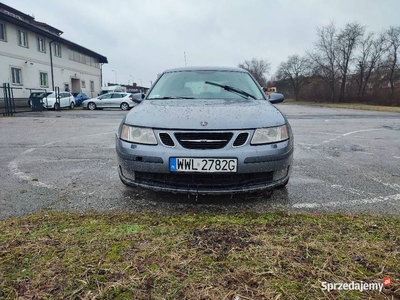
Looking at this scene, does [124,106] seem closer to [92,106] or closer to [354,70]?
[92,106]

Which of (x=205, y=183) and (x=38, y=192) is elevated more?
(x=205, y=183)

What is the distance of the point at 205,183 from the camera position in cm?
263

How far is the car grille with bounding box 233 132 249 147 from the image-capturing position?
263 centimetres

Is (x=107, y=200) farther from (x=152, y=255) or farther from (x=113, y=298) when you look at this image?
(x=113, y=298)

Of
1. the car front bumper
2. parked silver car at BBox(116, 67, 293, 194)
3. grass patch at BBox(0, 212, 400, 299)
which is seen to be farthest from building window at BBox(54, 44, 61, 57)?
grass patch at BBox(0, 212, 400, 299)

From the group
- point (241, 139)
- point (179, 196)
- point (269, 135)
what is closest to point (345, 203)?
point (269, 135)

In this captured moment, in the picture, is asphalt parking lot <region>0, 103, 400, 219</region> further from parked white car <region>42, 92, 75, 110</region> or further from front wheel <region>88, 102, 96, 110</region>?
front wheel <region>88, 102, 96, 110</region>

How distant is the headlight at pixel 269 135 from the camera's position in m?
2.68

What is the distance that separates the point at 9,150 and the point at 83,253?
4977mm

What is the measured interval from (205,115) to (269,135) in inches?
25.1

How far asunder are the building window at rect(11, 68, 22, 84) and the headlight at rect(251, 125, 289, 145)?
27.1 metres

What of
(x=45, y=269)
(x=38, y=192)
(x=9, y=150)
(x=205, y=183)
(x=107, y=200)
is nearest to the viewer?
(x=45, y=269)

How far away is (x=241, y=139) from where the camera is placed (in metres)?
2.66

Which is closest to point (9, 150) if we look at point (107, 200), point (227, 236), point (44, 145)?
point (44, 145)
